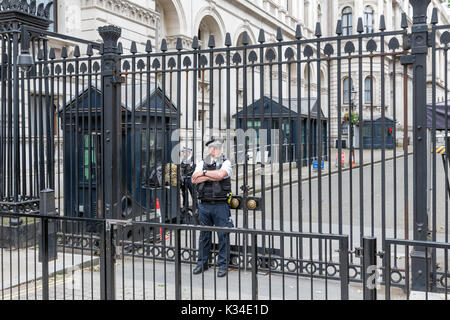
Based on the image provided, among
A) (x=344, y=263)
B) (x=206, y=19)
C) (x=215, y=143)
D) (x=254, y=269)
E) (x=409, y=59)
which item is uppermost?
(x=206, y=19)

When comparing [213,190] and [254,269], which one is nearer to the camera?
[254,269]

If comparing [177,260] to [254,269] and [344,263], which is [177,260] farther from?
[344,263]

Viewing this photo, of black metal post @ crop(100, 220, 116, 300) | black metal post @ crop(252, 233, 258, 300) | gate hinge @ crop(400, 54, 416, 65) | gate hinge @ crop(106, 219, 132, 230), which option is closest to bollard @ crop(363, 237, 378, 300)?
black metal post @ crop(252, 233, 258, 300)

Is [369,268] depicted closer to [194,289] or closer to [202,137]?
[194,289]

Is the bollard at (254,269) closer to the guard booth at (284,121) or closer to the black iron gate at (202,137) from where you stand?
the black iron gate at (202,137)

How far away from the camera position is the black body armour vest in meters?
6.29

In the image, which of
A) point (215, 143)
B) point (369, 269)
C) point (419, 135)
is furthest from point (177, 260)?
point (419, 135)

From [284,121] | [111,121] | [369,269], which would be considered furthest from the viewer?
[284,121]

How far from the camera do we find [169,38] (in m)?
21.3

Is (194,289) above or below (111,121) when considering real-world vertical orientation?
below

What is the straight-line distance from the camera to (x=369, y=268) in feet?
10.7

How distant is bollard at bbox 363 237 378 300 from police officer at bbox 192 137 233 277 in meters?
3.12

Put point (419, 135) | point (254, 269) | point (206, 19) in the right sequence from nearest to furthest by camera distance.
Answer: point (254, 269)
point (419, 135)
point (206, 19)

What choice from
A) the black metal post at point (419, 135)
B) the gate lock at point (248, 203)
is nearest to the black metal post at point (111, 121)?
the gate lock at point (248, 203)
